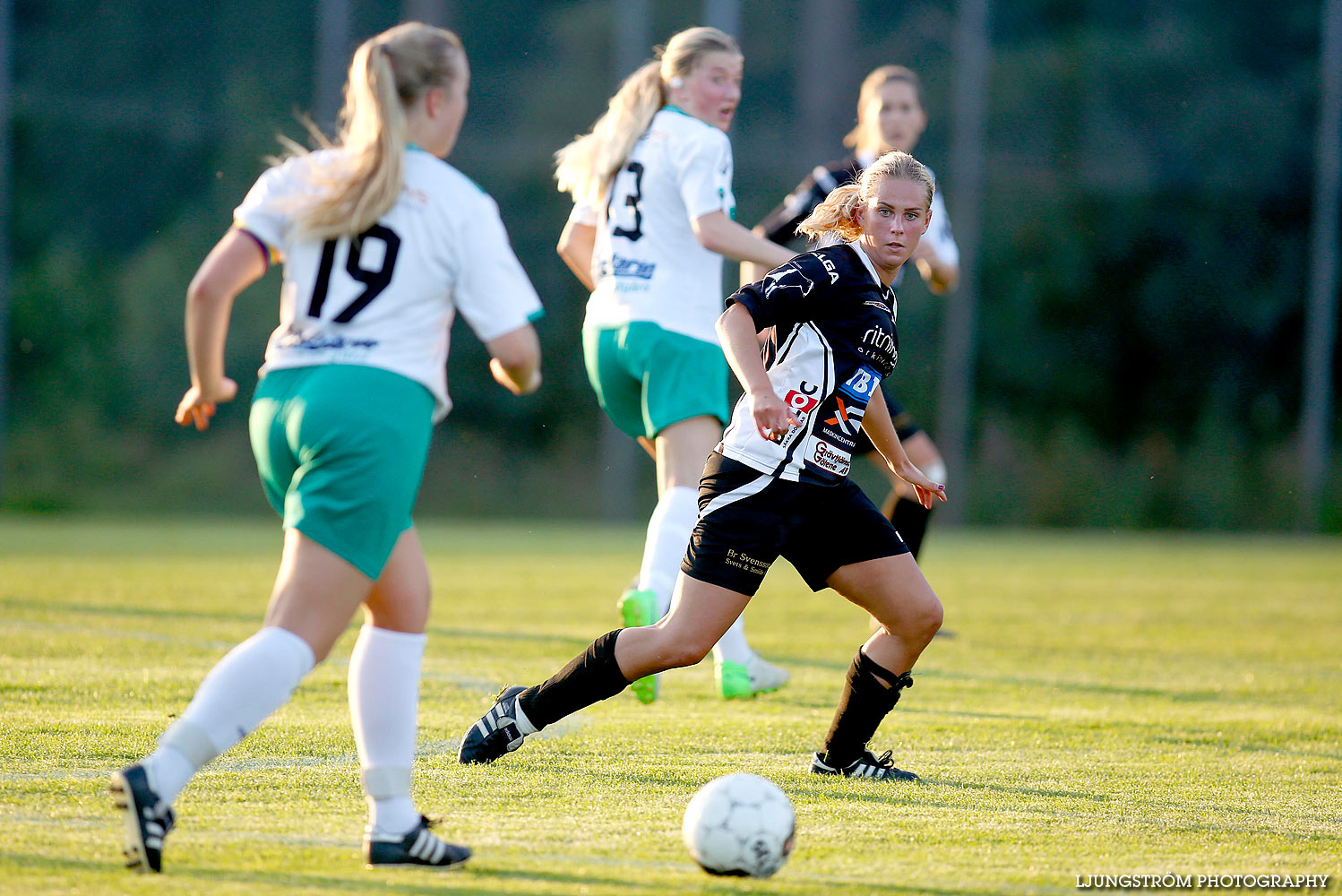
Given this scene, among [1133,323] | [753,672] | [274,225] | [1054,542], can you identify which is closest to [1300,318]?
[1133,323]

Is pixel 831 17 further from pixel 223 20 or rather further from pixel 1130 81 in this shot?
pixel 223 20

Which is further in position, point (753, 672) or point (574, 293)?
point (574, 293)

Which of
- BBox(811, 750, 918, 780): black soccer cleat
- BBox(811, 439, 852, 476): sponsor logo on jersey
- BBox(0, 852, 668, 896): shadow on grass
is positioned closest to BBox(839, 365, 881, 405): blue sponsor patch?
BBox(811, 439, 852, 476): sponsor logo on jersey

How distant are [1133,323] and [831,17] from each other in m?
5.23

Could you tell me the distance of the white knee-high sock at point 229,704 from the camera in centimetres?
269

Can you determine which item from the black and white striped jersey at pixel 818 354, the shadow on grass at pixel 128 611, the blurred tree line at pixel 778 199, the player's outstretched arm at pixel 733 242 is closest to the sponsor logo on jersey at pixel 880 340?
the black and white striped jersey at pixel 818 354

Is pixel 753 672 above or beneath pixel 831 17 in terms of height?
beneath

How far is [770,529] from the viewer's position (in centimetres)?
361

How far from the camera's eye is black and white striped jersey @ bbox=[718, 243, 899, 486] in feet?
11.9

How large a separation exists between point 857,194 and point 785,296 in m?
0.41

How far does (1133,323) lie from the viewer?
17.8m

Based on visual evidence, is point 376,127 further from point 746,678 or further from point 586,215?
point 746,678

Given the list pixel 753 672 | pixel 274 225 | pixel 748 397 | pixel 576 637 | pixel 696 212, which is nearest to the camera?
pixel 274 225

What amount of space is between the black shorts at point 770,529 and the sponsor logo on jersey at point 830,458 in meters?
0.05
